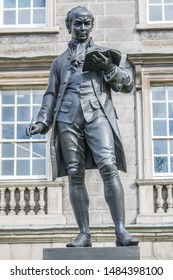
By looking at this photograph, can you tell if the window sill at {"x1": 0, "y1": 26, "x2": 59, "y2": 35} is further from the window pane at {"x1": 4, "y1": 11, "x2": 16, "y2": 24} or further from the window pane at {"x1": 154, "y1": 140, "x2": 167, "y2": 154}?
the window pane at {"x1": 154, "y1": 140, "x2": 167, "y2": 154}

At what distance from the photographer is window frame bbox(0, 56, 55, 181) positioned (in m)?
15.7

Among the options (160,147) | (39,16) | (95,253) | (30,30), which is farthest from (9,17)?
(95,253)

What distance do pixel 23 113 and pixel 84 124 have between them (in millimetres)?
8599

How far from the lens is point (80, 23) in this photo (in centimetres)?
750

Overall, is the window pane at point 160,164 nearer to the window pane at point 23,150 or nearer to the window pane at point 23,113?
the window pane at point 23,150

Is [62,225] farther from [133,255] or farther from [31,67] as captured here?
[133,255]

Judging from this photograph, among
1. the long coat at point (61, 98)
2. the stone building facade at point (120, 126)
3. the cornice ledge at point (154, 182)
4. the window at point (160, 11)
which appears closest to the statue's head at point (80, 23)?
the long coat at point (61, 98)

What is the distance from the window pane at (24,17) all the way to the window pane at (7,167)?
9.89ft

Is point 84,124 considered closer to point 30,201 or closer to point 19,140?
point 30,201

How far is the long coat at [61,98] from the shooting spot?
24.1 feet

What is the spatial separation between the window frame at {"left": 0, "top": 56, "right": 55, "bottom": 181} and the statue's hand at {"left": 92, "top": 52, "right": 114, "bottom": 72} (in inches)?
330

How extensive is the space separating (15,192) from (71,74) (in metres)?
7.82

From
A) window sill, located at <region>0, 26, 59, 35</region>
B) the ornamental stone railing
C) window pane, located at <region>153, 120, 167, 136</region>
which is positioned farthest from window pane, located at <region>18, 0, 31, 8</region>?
the ornamental stone railing

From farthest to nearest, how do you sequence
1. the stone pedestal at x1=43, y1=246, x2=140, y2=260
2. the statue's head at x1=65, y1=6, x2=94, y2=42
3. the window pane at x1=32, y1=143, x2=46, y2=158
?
the window pane at x1=32, y1=143, x2=46, y2=158 → the statue's head at x1=65, y1=6, x2=94, y2=42 → the stone pedestal at x1=43, y1=246, x2=140, y2=260
